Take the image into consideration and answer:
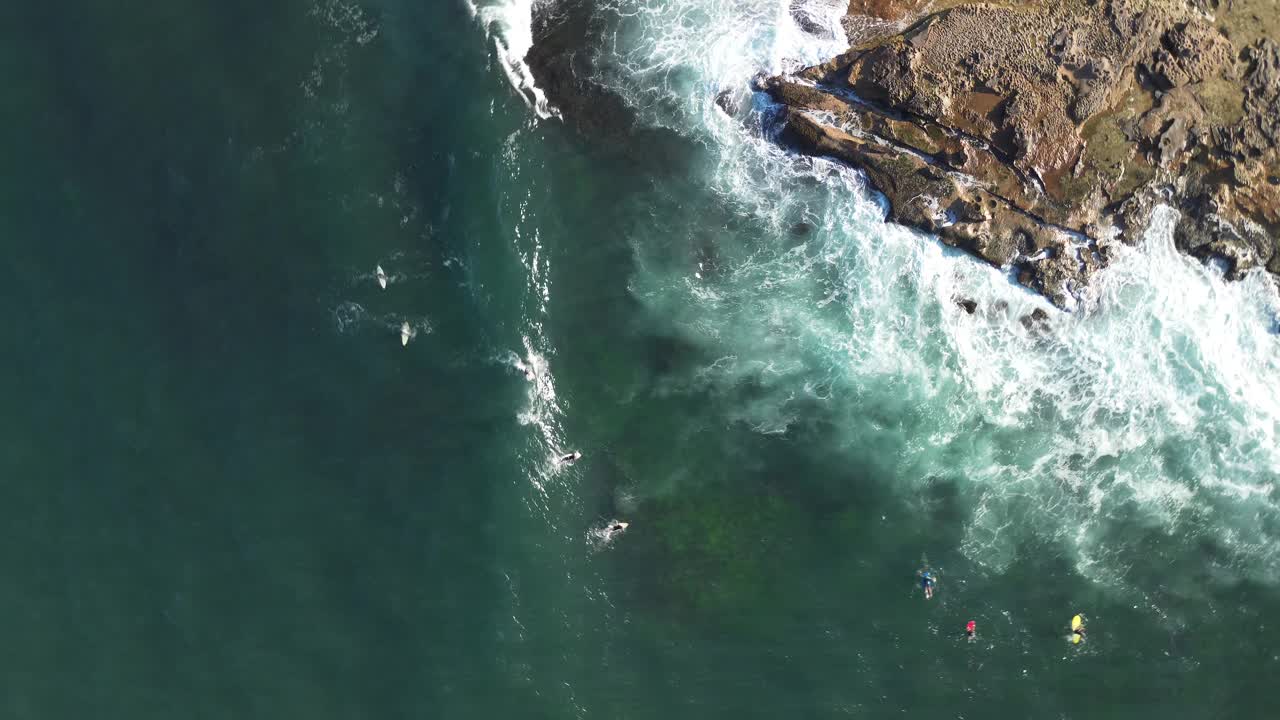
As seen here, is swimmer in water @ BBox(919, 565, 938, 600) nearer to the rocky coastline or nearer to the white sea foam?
the white sea foam

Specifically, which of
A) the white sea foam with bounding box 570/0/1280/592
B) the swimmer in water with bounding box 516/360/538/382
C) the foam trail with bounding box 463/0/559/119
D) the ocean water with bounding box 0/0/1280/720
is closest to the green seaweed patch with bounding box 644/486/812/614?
the ocean water with bounding box 0/0/1280/720

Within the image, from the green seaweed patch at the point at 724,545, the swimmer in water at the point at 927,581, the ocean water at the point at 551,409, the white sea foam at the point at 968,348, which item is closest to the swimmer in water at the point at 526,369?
the ocean water at the point at 551,409

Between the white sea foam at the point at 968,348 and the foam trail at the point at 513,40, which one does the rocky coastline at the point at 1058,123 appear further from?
the foam trail at the point at 513,40

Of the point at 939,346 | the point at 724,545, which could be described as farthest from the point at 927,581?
the point at 939,346

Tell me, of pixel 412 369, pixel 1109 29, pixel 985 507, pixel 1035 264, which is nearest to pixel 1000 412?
pixel 985 507

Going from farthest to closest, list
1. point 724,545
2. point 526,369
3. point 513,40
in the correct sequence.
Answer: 1. point 724,545
2. point 513,40
3. point 526,369

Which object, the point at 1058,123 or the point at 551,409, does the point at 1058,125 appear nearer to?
the point at 1058,123
